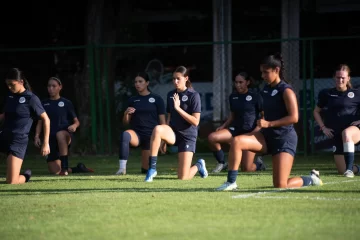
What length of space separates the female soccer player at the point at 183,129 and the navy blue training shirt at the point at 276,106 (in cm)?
204

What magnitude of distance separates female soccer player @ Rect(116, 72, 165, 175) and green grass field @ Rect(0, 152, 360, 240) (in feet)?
4.93

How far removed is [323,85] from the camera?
20797 mm

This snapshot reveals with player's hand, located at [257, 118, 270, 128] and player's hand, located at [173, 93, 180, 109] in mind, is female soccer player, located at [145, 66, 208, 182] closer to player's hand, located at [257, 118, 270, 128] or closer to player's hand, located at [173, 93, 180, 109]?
player's hand, located at [173, 93, 180, 109]

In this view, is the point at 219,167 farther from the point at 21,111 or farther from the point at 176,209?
the point at 176,209

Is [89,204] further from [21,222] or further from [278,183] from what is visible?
[278,183]

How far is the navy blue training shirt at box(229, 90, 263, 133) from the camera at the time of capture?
50.9 feet

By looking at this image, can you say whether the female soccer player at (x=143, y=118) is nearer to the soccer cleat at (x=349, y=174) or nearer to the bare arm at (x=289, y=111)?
the soccer cleat at (x=349, y=174)

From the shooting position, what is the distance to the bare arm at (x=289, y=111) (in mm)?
11148

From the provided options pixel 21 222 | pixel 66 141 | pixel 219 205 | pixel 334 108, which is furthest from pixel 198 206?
pixel 66 141

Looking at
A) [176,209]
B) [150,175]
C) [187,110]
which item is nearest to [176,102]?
[187,110]

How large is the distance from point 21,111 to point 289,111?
14.0ft

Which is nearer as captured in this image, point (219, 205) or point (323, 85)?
point (219, 205)

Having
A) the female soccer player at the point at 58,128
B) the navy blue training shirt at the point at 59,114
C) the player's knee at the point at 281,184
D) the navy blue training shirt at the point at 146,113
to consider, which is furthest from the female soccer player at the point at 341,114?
the navy blue training shirt at the point at 59,114

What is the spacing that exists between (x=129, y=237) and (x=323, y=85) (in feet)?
45.4
